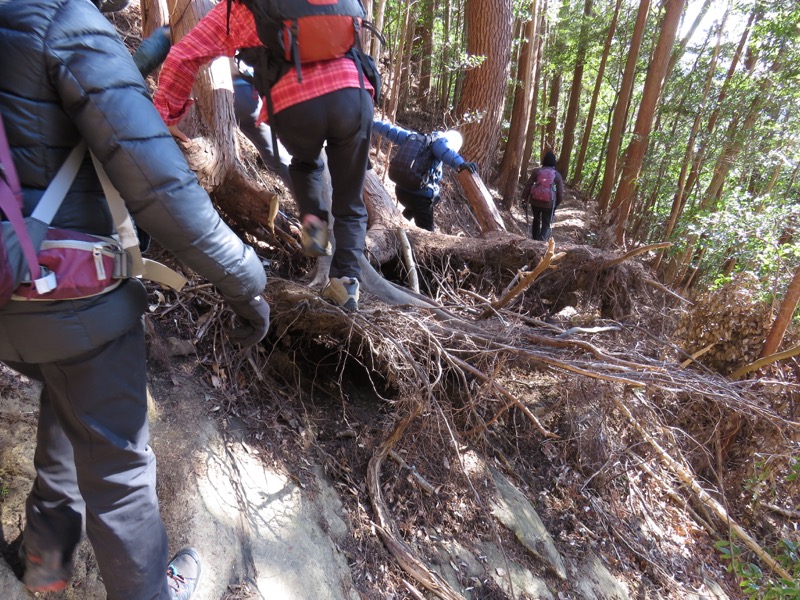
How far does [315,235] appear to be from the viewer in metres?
3.08

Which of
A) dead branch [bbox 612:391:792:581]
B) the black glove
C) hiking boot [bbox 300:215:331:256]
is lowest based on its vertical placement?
dead branch [bbox 612:391:792:581]

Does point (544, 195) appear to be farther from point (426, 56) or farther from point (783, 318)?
point (783, 318)

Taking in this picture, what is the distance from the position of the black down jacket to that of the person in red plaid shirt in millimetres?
1089

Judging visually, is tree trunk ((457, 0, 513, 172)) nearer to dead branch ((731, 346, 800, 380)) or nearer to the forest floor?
the forest floor

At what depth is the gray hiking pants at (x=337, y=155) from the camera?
246 cm

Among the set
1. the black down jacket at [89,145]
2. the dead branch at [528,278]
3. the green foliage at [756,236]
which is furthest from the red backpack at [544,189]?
the black down jacket at [89,145]

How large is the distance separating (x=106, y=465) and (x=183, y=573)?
32.6 inches

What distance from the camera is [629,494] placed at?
15.5 ft

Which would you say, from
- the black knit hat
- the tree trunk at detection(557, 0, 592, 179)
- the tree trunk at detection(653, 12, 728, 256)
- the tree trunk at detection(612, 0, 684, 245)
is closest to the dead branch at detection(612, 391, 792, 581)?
the black knit hat

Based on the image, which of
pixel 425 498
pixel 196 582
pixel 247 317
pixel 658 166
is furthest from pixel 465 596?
pixel 658 166

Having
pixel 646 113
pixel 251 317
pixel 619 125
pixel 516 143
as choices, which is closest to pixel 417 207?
pixel 251 317

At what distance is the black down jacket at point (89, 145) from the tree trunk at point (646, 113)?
9914 mm

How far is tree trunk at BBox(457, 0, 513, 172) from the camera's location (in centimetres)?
900

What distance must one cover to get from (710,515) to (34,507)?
5425mm
